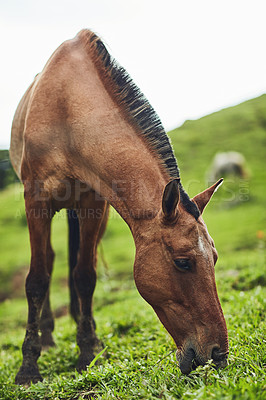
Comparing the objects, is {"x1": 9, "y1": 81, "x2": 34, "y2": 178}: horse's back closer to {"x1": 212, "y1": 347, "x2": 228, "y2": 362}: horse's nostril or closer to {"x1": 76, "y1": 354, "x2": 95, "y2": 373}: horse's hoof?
{"x1": 76, "y1": 354, "x2": 95, "y2": 373}: horse's hoof

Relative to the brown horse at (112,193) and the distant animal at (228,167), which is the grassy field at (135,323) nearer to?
the brown horse at (112,193)

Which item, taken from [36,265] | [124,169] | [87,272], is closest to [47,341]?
[87,272]

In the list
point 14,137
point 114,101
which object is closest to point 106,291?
point 14,137

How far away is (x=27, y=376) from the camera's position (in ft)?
12.6

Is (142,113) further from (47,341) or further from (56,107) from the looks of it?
(47,341)

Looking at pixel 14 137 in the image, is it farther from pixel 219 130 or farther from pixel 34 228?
pixel 219 130

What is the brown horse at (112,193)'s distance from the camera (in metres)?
2.86

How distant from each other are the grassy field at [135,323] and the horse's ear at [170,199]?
1113mm

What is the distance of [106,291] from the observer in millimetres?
10305

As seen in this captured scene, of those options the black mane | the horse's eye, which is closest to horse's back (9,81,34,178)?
the black mane

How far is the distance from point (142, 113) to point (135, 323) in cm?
308

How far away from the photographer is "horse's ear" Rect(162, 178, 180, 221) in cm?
279

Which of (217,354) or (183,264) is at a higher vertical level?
(183,264)

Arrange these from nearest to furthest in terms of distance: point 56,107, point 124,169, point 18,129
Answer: point 124,169, point 56,107, point 18,129
